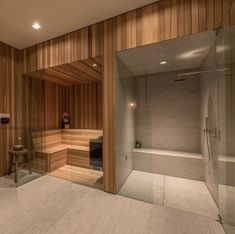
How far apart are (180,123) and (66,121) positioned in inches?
137

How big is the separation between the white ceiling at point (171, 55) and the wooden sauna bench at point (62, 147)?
1.78 m

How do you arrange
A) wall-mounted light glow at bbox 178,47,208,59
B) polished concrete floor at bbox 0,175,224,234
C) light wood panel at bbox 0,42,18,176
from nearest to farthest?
1. polished concrete floor at bbox 0,175,224,234
2. wall-mounted light glow at bbox 178,47,208,59
3. light wood panel at bbox 0,42,18,176

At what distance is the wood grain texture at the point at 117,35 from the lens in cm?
186

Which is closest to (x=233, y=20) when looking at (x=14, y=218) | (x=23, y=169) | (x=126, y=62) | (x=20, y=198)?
(x=126, y=62)

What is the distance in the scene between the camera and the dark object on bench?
301 centimetres

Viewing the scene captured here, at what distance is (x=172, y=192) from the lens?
2471 mm

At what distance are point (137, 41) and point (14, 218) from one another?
117 inches

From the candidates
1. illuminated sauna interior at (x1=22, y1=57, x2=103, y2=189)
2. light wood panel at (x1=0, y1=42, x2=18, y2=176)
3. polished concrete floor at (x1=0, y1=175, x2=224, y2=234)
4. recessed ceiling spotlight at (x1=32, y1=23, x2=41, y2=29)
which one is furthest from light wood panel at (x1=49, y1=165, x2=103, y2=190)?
recessed ceiling spotlight at (x1=32, y1=23, x2=41, y2=29)

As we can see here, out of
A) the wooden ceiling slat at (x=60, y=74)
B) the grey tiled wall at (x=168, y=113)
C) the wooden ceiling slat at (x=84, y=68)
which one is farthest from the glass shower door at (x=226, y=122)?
the wooden ceiling slat at (x=60, y=74)

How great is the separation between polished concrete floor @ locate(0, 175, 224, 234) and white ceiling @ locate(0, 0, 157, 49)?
116 inches

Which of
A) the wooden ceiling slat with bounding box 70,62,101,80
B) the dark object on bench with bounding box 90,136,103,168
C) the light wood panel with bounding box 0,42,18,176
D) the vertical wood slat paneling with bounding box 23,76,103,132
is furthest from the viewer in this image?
the vertical wood slat paneling with bounding box 23,76,103,132

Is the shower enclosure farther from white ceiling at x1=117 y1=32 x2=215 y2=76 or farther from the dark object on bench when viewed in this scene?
the dark object on bench

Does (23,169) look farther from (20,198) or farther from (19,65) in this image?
(19,65)

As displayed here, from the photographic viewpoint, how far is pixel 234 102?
163cm
